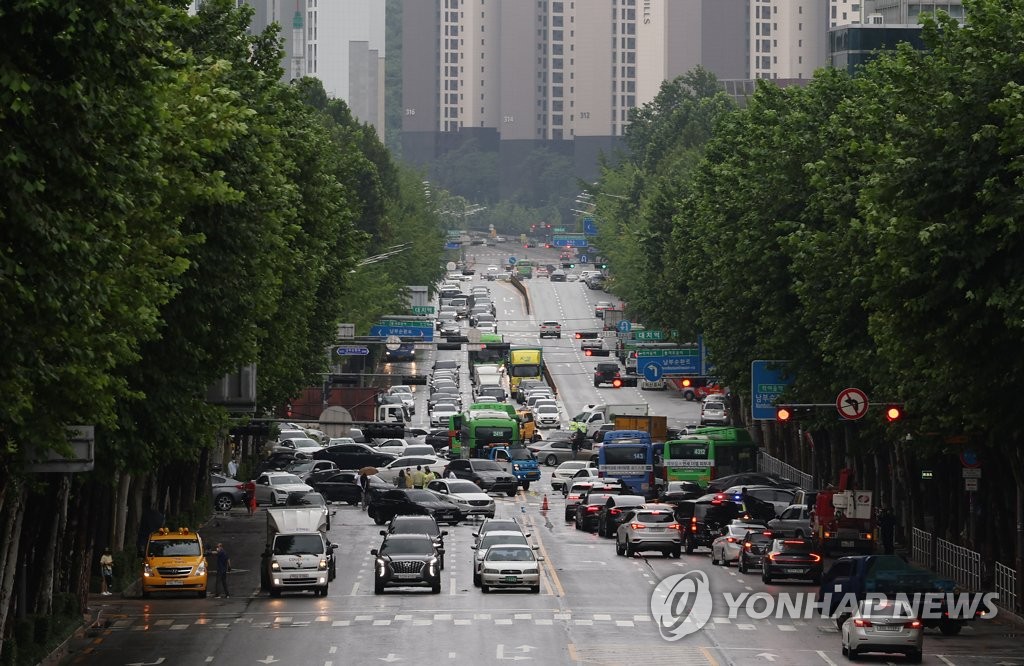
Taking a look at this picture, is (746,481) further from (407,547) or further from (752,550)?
(407,547)

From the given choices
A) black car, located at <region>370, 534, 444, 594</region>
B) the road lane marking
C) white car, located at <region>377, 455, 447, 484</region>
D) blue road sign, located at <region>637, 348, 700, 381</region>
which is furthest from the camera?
blue road sign, located at <region>637, 348, 700, 381</region>

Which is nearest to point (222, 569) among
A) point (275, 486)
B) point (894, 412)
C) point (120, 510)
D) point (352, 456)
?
point (120, 510)

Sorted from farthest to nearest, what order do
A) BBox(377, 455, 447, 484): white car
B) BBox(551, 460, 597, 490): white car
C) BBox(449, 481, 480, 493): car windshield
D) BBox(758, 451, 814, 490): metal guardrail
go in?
1. BBox(551, 460, 597, 490): white car
2. BBox(377, 455, 447, 484): white car
3. BBox(758, 451, 814, 490): metal guardrail
4. BBox(449, 481, 480, 493): car windshield

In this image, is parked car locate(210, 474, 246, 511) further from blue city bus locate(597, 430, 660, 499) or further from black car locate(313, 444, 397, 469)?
blue city bus locate(597, 430, 660, 499)

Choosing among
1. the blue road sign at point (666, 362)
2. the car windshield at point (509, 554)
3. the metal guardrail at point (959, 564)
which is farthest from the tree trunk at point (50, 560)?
the blue road sign at point (666, 362)

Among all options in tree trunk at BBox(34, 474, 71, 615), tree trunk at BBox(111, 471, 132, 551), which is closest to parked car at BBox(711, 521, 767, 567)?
tree trunk at BBox(111, 471, 132, 551)

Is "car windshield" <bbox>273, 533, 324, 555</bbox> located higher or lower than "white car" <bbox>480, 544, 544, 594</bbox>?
higher

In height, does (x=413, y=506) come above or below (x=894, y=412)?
below

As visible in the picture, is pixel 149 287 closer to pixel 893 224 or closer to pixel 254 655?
pixel 254 655
